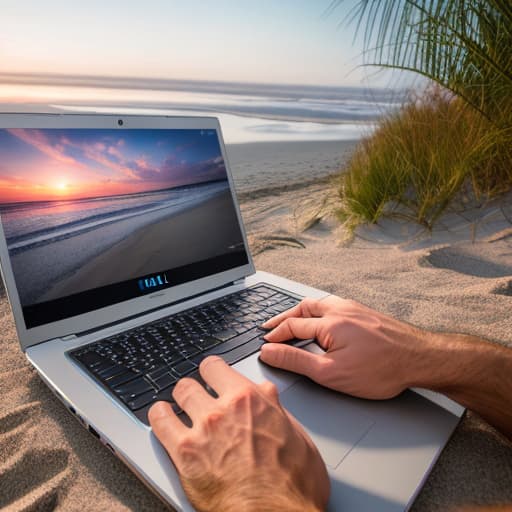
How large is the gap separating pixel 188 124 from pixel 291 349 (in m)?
0.75

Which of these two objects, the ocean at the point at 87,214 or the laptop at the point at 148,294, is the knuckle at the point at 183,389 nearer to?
the laptop at the point at 148,294

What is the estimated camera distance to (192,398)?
0.62m

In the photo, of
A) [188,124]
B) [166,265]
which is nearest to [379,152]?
[188,124]

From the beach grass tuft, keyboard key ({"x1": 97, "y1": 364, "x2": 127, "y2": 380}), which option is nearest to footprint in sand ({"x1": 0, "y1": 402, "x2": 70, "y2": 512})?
keyboard key ({"x1": 97, "y1": 364, "x2": 127, "y2": 380})

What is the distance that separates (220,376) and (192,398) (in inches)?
2.3

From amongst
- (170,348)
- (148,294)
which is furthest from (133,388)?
(148,294)

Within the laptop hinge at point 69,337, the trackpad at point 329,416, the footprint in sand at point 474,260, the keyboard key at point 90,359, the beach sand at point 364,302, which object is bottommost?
the footprint in sand at point 474,260

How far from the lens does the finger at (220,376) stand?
631 mm

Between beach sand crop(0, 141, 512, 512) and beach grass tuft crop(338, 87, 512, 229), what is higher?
beach grass tuft crop(338, 87, 512, 229)

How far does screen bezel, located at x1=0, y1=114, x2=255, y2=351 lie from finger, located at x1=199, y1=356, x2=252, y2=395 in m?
0.36

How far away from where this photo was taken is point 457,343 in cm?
80

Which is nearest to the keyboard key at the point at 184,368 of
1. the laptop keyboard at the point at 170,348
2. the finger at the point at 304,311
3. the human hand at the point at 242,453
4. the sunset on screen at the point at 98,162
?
the laptop keyboard at the point at 170,348

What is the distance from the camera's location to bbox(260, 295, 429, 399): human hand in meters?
0.71

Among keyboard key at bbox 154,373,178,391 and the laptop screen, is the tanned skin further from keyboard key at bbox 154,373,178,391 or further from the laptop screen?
the laptop screen
